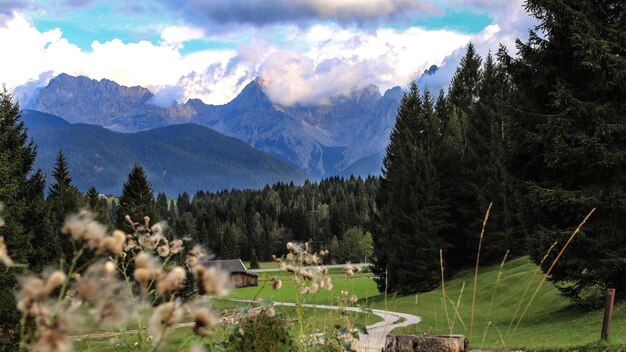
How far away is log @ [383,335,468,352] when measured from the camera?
7.20 m

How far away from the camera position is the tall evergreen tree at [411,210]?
40688 mm

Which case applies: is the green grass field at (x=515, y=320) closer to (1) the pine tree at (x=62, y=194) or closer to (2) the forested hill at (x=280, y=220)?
(1) the pine tree at (x=62, y=194)

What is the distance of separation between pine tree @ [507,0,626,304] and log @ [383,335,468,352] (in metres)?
10.8

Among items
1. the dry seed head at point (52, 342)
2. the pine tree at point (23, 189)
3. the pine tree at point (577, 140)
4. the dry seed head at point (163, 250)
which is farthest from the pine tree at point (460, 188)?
the dry seed head at point (52, 342)

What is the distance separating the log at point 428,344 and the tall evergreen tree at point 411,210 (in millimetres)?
30646

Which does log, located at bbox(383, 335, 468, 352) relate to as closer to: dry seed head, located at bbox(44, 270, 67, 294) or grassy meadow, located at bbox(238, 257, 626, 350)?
grassy meadow, located at bbox(238, 257, 626, 350)

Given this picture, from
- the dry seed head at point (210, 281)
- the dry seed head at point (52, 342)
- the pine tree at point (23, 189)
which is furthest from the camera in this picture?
the pine tree at point (23, 189)

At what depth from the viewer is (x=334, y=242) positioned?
111m

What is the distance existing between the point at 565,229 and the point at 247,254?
112 m

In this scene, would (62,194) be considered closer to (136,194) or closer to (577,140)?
(136,194)

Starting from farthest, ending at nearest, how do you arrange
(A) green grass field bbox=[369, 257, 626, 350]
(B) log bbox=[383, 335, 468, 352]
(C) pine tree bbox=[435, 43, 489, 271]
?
(C) pine tree bbox=[435, 43, 489, 271] → (A) green grass field bbox=[369, 257, 626, 350] → (B) log bbox=[383, 335, 468, 352]

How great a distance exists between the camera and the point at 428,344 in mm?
7359

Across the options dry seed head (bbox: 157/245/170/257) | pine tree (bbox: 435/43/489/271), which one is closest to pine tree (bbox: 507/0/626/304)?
dry seed head (bbox: 157/245/170/257)

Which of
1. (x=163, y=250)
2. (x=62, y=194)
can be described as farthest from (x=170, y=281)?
(x=62, y=194)
